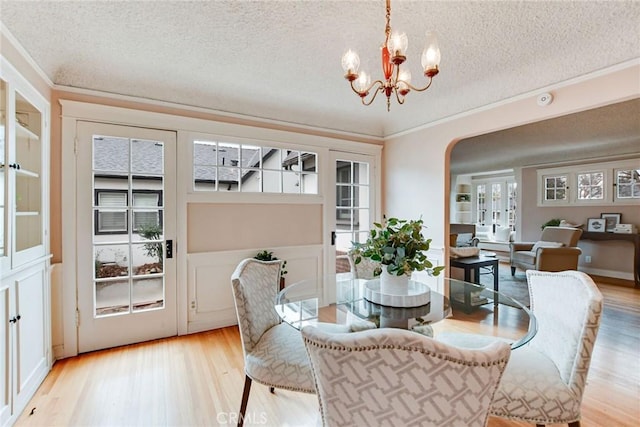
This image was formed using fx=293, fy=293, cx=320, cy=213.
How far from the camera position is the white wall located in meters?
2.17

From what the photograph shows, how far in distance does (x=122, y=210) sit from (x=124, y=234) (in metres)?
0.22

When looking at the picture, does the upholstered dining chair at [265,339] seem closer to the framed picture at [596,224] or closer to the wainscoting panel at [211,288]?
the wainscoting panel at [211,288]

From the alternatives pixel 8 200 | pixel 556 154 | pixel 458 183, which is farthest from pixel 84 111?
pixel 458 183

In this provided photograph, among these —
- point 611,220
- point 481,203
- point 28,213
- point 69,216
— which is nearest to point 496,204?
point 481,203

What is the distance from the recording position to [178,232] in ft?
9.47

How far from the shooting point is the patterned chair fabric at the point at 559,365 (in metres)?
1.28

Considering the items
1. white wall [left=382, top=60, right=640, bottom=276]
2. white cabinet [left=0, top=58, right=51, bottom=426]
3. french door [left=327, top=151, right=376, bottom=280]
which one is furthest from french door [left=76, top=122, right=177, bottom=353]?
white wall [left=382, top=60, right=640, bottom=276]

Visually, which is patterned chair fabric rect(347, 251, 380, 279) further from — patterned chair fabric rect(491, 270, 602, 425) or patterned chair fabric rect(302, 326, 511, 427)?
patterned chair fabric rect(302, 326, 511, 427)

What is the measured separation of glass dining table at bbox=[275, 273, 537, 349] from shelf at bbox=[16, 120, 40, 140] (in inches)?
80.0

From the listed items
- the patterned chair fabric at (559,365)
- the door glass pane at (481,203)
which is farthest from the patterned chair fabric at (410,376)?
the door glass pane at (481,203)

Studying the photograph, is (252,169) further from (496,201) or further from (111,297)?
(496,201)

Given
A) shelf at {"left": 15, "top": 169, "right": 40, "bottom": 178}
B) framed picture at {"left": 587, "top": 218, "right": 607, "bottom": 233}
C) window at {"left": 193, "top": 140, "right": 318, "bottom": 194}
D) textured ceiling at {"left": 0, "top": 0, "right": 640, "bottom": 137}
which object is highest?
textured ceiling at {"left": 0, "top": 0, "right": 640, "bottom": 137}

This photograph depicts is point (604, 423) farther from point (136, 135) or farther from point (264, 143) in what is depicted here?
point (136, 135)

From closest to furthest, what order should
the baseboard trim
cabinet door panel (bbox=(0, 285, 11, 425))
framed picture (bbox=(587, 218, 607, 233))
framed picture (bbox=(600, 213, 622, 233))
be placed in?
cabinet door panel (bbox=(0, 285, 11, 425)) → the baseboard trim → framed picture (bbox=(600, 213, 622, 233)) → framed picture (bbox=(587, 218, 607, 233))
